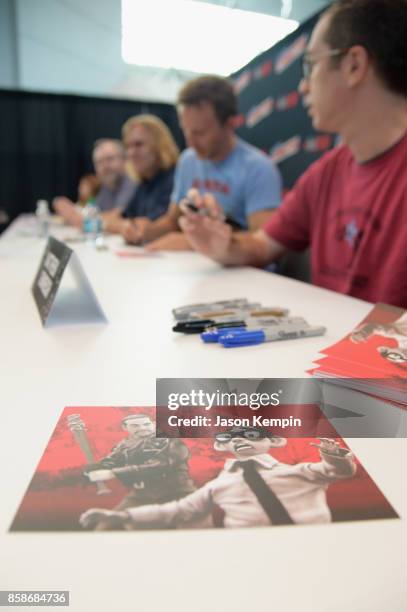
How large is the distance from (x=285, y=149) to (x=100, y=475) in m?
2.63

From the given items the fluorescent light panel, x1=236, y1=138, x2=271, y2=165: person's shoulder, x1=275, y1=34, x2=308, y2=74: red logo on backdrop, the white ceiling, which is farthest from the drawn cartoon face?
the white ceiling

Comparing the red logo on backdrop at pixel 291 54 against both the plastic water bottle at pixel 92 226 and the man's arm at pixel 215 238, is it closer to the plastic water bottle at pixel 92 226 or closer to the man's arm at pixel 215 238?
the plastic water bottle at pixel 92 226

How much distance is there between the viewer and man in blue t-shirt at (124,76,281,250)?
1730mm

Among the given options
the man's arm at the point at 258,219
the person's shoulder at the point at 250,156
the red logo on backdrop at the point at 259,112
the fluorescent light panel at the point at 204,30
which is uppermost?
the fluorescent light panel at the point at 204,30

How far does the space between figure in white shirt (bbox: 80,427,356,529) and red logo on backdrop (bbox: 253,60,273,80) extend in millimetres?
2895

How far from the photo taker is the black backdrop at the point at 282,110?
2.43 metres

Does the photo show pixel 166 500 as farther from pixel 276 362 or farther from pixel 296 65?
pixel 296 65

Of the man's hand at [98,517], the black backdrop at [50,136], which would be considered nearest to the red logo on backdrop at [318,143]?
the man's hand at [98,517]

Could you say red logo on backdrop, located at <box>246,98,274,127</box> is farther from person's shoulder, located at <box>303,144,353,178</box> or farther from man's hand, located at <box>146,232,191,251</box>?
person's shoulder, located at <box>303,144,353,178</box>

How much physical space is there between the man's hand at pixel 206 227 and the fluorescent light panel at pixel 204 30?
1910mm

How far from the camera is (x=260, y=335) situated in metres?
0.59

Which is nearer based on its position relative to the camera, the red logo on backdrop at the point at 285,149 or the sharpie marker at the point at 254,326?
the sharpie marker at the point at 254,326

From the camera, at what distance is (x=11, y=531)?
0.85 feet

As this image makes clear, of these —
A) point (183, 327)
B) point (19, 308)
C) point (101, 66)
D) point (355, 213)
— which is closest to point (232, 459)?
point (183, 327)
